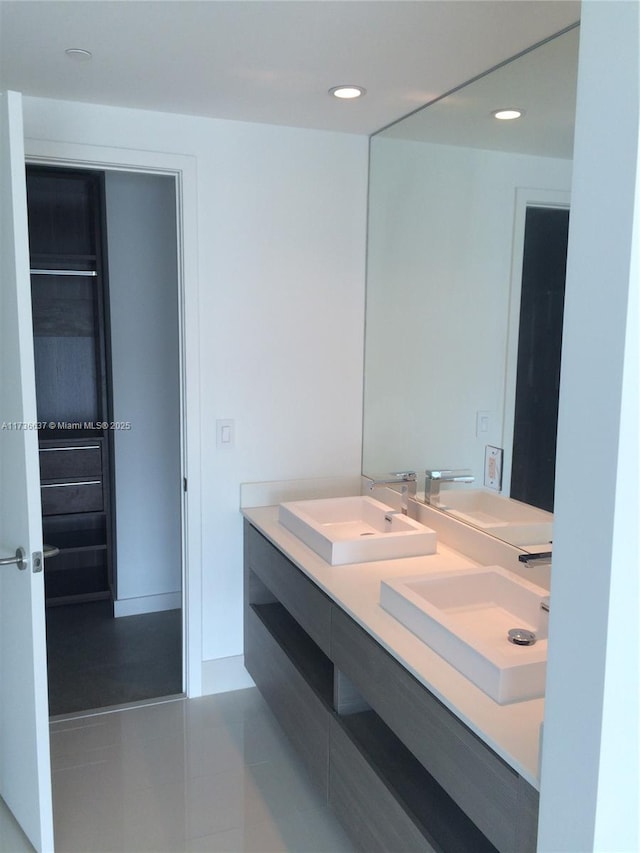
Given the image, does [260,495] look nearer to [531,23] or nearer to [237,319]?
[237,319]

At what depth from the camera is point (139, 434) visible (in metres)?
3.83

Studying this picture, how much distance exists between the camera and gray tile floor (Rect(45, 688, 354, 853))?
219 centimetres

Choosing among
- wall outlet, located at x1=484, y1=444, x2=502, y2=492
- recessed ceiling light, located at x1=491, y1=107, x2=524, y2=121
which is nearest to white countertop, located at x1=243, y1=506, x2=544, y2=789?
wall outlet, located at x1=484, y1=444, x2=502, y2=492

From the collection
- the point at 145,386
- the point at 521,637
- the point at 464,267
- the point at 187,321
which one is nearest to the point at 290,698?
the point at 521,637

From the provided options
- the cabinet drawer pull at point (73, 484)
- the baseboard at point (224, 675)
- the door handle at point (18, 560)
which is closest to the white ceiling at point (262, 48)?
the door handle at point (18, 560)

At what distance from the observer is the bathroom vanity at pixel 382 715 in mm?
1348

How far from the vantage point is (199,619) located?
9.71 feet

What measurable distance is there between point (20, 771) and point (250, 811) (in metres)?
0.74

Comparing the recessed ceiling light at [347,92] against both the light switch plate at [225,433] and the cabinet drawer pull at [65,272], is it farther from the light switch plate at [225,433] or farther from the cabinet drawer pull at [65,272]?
the cabinet drawer pull at [65,272]

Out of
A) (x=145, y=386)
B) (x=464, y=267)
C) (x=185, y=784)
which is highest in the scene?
(x=464, y=267)

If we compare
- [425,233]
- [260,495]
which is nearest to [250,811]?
[260,495]

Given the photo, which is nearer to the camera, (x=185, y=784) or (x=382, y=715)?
(x=382, y=715)

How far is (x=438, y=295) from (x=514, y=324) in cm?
54

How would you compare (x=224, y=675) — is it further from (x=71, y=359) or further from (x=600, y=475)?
(x=600, y=475)
